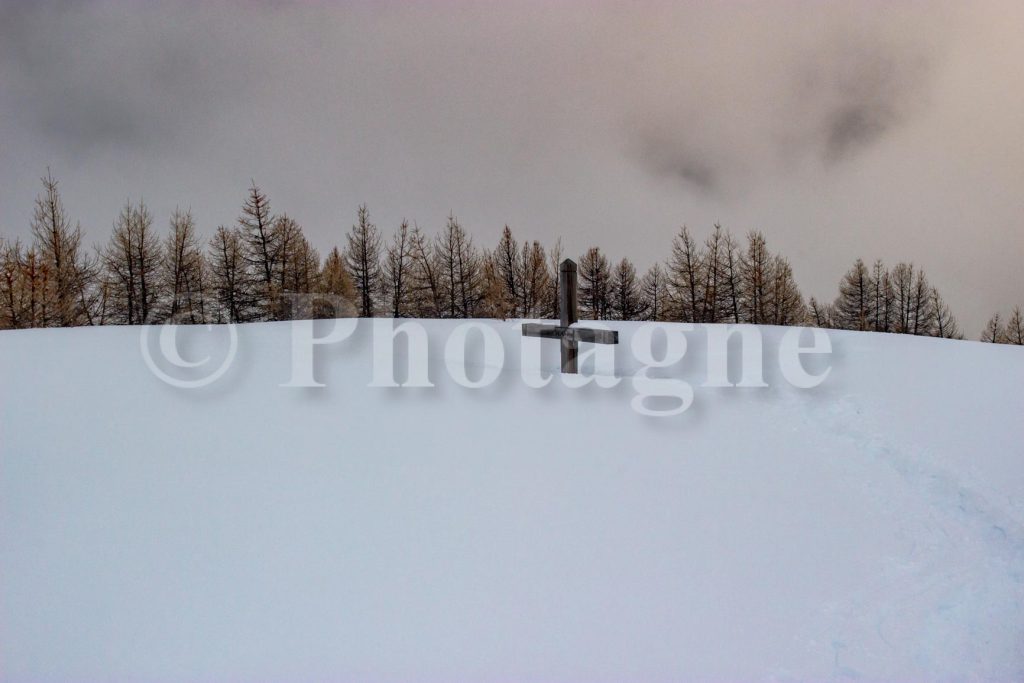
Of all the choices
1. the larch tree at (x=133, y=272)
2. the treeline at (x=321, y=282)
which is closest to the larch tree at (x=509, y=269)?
the treeline at (x=321, y=282)

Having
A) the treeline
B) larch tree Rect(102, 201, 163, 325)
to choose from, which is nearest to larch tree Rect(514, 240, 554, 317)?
the treeline

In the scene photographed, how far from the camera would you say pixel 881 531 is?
13.5 ft

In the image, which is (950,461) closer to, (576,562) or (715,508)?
(715,508)

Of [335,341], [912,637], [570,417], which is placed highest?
[335,341]

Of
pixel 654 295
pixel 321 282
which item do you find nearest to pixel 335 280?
pixel 321 282

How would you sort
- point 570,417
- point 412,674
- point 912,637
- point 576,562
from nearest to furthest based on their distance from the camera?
point 412,674 < point 912,637 < point 576,562 < point 570,417

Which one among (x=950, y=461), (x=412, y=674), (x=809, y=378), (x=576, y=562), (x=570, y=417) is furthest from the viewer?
(x=809, y=378)

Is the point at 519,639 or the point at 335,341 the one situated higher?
the point at 335,341

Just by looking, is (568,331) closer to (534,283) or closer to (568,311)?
(568,311)

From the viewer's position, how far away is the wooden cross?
24.4 ft

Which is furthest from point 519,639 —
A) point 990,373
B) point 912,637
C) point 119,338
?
point 119,338

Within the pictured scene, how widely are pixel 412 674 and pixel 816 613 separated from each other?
2255 millimetres

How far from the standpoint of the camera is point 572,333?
772 centimetres
